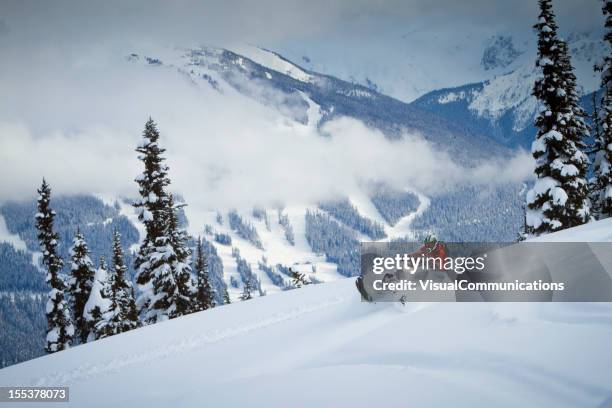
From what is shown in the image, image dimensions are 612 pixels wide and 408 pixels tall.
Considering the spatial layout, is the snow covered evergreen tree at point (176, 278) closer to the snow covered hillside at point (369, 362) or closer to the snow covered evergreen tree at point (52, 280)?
the snow covered evergreen tree at point (52, 280)

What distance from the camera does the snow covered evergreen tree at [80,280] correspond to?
28.4m

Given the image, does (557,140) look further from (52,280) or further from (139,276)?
(52,280)

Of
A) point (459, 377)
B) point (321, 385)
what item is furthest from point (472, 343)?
point (321, 385)

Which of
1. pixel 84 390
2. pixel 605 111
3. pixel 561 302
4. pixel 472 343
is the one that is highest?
pixel 605 111

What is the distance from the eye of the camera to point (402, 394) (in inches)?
226

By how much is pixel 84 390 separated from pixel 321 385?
5.81 metres

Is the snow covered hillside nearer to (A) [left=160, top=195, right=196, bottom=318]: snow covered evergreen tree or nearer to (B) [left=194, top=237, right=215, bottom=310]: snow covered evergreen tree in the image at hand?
(A) [left=160, top=195, right=196, bottom=318]: snow covered evergreen tree

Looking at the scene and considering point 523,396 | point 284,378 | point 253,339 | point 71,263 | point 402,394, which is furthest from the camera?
point 71,263

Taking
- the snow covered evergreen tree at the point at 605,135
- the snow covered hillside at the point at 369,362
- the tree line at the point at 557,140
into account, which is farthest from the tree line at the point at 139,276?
the snow covered evergreen tree at the point at 605,135

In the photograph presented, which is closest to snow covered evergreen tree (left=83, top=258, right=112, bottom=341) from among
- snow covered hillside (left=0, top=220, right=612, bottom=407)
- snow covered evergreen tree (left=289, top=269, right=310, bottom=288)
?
snow covered evergreen tree (left=289, top=269, right=310, bottom=288)

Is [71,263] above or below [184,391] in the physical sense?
above

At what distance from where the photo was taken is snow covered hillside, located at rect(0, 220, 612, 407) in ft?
17.7

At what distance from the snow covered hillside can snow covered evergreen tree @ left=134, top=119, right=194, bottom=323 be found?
12233 millimetres

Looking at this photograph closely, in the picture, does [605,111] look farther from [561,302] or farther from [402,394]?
[402,394]
